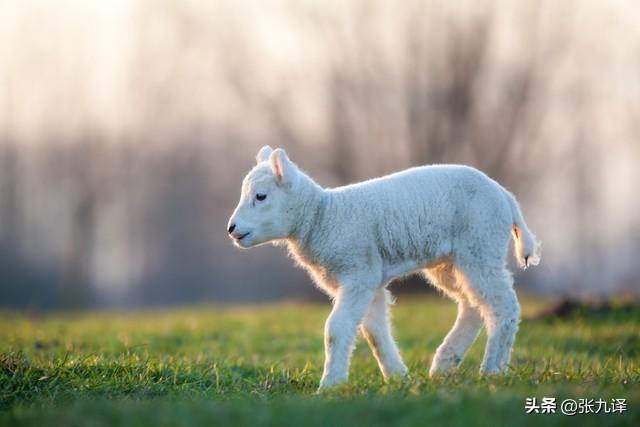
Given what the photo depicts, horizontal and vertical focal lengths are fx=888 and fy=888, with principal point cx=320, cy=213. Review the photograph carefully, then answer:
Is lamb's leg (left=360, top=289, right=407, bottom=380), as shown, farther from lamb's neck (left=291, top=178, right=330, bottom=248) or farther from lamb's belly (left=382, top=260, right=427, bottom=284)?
→ lamb's neck (left=291, top=178, right=330, bottom=248)

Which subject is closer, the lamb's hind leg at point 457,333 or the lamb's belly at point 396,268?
the lamb's belly at point 396,268

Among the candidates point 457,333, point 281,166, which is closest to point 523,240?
point 457,333

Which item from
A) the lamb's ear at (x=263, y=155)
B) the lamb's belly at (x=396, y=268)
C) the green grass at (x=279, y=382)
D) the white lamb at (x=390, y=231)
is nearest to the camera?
the green grass at (x=279, y=382)

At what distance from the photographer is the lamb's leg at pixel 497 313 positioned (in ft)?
22.0

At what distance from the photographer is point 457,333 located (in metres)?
7.16

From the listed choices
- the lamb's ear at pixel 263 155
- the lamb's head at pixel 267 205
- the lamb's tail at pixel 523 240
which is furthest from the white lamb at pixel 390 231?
the lamb's ear at pixel 263 155

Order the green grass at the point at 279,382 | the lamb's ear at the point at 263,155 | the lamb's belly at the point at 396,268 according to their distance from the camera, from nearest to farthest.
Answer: the green grass at the point at 279,382
the lamb's belly at the point at 396,268
the lamb's ear at the point at 263,155

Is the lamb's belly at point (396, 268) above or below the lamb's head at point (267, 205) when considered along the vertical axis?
below

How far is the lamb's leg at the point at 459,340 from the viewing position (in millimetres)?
7094

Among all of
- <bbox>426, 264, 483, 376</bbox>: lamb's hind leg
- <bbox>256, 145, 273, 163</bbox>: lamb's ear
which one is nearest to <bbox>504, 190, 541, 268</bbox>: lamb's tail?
<bbox>426, 264, 483, 376</bbox>: lamb's hind leg

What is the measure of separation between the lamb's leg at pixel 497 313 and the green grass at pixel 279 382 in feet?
0.66

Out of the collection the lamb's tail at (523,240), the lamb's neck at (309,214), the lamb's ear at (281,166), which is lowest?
the lamb's tail at (523,240)

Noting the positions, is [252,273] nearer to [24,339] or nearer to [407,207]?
[24,339]

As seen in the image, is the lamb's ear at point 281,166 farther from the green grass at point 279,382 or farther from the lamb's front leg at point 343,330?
the green grass at point 279,382
